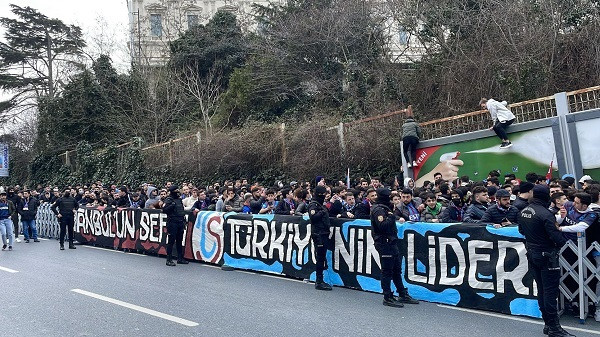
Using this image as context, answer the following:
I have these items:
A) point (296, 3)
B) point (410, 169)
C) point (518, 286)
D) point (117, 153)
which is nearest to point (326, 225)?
point (518, 286)

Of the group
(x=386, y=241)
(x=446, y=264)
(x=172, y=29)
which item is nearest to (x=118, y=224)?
(x=386, y=241)

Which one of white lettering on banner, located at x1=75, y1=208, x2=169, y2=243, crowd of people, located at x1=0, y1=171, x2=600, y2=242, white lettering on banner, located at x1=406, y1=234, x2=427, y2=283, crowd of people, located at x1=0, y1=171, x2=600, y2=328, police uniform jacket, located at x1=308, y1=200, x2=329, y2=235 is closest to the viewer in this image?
crowd of people, located at x1=0, y1=171, x2=600, y2=328

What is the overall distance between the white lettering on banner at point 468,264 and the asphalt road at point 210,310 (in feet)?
1.34

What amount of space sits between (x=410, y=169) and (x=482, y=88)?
11.2 ft

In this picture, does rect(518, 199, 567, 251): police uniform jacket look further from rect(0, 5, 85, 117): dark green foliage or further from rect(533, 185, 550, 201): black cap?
rect(0, 5, 85, 117): dark green foliage

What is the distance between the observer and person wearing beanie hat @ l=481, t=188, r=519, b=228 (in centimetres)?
842

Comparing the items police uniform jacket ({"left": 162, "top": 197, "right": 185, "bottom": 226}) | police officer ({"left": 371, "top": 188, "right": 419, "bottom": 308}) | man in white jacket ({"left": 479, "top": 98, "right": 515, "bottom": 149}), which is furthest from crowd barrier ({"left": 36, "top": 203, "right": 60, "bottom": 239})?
police officer ({"left": 371, "top": 188, "right": 419, "bottom": 308})

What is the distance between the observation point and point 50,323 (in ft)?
25.0

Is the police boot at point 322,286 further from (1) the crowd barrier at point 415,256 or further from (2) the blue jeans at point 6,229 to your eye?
(2) the blue jeans at point 6,229

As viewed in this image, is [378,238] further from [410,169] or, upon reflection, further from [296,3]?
[296,3]

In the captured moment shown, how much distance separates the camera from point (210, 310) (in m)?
8.28

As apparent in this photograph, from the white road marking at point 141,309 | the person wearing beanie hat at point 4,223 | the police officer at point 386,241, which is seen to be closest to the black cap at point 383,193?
the police officer at point 386,241

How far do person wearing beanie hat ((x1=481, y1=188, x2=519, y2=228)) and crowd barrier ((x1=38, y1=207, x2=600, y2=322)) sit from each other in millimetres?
486

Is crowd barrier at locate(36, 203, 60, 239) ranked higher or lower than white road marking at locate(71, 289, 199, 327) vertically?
higher
